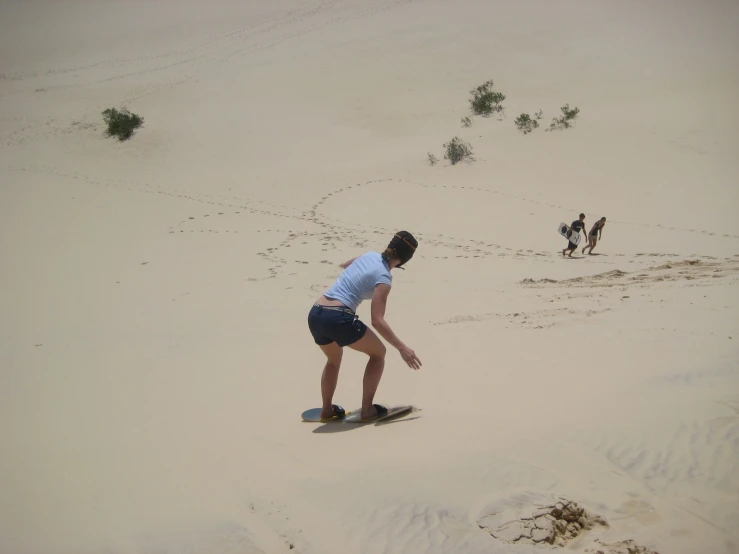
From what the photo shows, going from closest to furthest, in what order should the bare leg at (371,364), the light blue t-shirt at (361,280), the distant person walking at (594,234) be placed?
the light blue t-shirt at (361,280) < the bare leg at (371,364) < the distant person walking at (594,234)

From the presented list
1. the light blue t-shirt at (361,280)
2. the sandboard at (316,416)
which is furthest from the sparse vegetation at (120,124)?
the light blue t-shirt at (361,280)

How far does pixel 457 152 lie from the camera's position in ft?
66.5

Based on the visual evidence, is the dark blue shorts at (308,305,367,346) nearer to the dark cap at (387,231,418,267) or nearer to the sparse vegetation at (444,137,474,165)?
the dark cap at (387,231,418,267)

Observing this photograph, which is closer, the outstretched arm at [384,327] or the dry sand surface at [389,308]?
the dry sand surface at [389,308]

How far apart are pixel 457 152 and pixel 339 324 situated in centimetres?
1668

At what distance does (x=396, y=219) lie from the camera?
1614cm

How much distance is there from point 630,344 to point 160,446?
4054 millimetres

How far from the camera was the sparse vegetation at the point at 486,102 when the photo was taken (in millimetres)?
24438

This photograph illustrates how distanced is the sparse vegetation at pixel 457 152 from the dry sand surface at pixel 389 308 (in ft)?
2.73

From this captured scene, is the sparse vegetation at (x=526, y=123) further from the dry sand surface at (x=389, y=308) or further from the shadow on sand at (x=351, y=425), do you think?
the shadow on sand at (x=351, y=425)

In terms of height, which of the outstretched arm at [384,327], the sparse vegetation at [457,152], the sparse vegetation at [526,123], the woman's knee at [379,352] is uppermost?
the sparse vegetation at [526,123]

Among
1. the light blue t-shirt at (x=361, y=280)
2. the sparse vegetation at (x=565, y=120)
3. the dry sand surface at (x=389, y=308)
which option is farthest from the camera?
the sparse vegetation at (x=565, y=120)

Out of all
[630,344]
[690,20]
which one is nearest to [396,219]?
[630,344]

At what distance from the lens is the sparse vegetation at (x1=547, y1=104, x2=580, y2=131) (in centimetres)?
2210
